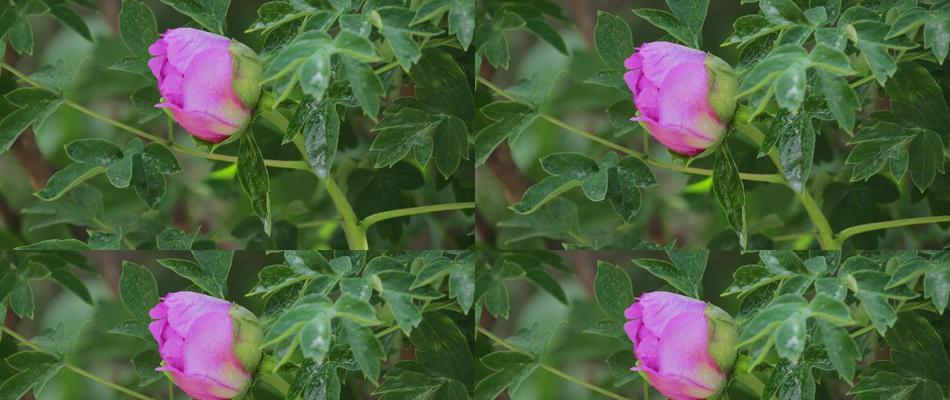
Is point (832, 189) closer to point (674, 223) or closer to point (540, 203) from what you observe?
point (674, 223)

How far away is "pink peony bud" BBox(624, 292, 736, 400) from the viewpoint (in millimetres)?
1395

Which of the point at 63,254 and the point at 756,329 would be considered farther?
the point at 63,254

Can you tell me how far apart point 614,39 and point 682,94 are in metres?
0.12

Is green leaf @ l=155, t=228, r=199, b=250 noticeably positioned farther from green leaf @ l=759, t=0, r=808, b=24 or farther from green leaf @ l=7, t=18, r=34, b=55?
green leaf @ l=759, t=0, r=808, b=24

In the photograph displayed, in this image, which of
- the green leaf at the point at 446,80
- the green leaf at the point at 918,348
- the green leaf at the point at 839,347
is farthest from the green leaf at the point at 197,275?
the green leaf at the point at 918,348

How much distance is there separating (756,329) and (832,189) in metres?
0.23

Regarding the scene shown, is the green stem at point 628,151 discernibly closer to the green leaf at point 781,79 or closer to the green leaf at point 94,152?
the green leaf at point 781,79

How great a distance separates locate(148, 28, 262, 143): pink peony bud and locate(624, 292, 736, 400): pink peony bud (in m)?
0.55

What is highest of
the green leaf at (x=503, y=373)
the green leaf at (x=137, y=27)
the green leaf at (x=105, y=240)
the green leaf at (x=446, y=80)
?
the green leaf at (x=137, y=27)

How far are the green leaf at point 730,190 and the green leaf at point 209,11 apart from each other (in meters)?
0.64

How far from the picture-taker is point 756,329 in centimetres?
135

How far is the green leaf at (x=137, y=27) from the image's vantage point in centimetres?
148

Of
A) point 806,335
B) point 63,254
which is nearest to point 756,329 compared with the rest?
point 806,335

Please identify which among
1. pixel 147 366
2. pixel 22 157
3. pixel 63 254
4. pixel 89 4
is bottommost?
pixel 147 366
